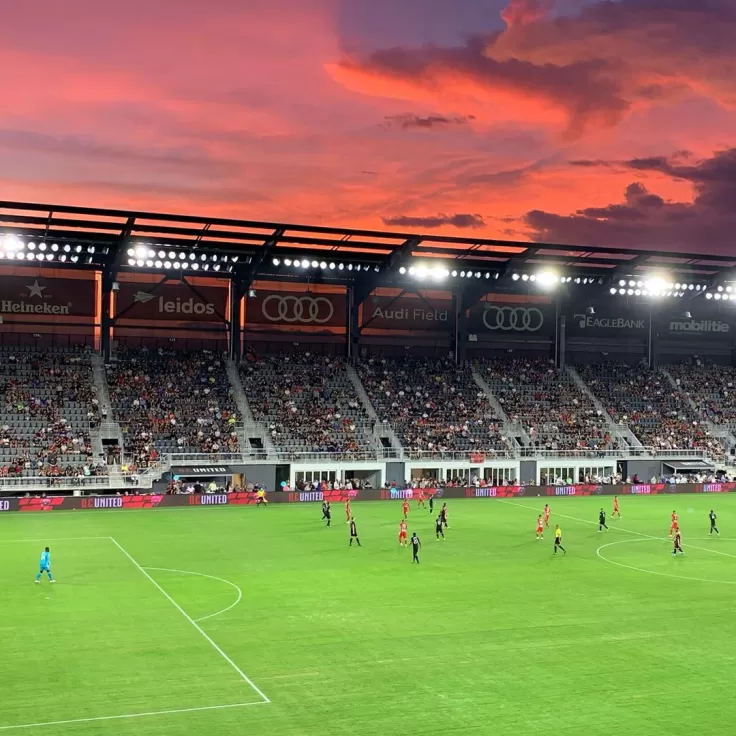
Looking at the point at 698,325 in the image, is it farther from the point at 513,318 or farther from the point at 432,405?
the point at 432,405

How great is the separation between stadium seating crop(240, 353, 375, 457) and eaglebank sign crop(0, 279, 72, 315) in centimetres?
1551

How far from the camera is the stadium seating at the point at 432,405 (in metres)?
76.6

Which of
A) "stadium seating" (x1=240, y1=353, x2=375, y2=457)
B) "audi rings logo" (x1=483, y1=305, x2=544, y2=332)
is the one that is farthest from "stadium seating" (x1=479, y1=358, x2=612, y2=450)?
"stadium seating" (x1=240, y1=353, x2=375, y2=457)

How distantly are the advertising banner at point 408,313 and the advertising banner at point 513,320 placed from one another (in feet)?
8.80

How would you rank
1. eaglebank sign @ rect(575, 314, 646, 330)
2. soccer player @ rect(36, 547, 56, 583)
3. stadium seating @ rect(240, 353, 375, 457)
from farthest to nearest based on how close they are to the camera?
eaglebank sign @ rect(575, 314, 646, 330) < stadium seating @ rect(240, 353, 375, 457) < soccer player @ rect(36, 547, 56, 583)

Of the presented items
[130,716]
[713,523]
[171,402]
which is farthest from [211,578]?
[171,402]

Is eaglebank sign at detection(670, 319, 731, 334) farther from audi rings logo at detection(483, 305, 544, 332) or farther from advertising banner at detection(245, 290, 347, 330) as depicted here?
advertising banner at detection(245, 290, 347, 330)

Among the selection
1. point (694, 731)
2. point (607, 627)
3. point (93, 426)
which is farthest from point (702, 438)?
point (694, 731)

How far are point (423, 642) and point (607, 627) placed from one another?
21.3 feet

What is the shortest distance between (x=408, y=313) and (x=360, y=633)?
58590 mm

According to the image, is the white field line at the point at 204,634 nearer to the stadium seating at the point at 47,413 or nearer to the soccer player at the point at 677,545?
the stadium seating at the point at 47,413

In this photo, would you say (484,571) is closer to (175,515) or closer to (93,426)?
(175,515)

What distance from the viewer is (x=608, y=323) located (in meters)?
94.5

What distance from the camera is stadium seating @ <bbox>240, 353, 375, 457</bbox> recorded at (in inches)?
2862
